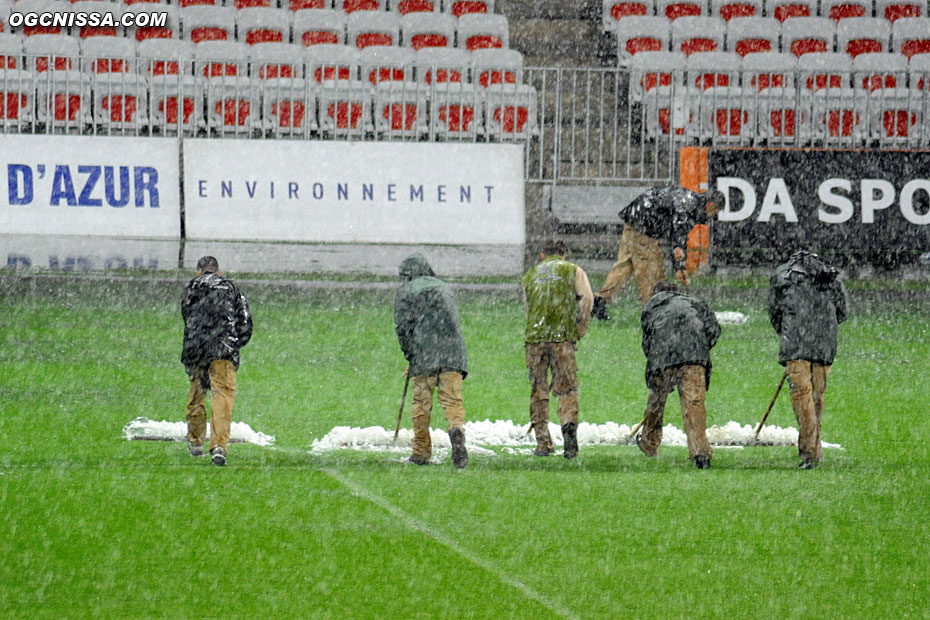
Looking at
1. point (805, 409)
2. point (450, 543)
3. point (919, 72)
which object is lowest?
point (450, 543)

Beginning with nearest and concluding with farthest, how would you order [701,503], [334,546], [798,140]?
[334,546], [701,503], [798,140]

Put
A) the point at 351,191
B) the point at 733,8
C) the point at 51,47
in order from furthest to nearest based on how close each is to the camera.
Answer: the point at 733,8, the point at 51,47, the point at 351,191

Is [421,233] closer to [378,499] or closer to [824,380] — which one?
[824,380]

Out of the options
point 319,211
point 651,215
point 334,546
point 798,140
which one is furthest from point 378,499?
point 798,140

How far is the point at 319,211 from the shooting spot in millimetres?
19516

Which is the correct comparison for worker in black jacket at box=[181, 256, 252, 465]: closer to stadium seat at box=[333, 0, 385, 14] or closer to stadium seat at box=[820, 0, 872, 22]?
stadium seat at box=[333, 0, 385, 14]

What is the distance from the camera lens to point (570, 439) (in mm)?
11773

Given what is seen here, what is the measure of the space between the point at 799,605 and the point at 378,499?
132 inches

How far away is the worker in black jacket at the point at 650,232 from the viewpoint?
48.9 feet

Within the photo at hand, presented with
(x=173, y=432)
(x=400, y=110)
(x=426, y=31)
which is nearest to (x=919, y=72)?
(x=400, y=110)

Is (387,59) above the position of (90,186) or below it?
above

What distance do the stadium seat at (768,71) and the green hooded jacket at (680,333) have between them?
9981 millimetres

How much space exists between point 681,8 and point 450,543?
18.0m

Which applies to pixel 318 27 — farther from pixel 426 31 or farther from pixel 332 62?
pixel 332 62
